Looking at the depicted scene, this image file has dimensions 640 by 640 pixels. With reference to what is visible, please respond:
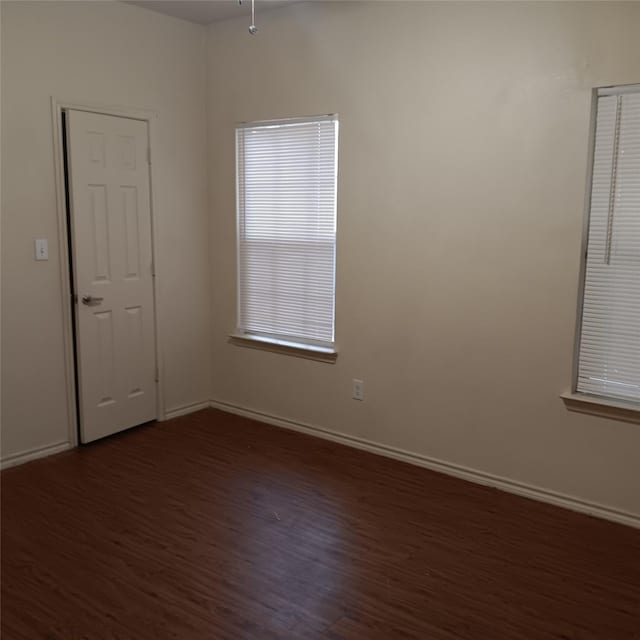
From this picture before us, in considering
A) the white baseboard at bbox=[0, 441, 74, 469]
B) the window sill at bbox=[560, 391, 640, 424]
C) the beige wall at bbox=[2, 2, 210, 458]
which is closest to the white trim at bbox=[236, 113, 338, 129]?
the beige wall at bbox=[2, 2, 210, 458]

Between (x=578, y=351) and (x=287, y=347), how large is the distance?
6.25ft

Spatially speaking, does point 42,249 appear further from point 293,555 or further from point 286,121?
point 293,555

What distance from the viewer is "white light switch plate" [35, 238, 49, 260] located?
12.0 ft

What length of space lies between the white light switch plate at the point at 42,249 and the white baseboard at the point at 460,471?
1751 mm

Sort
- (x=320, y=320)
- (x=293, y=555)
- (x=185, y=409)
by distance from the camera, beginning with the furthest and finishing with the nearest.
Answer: (x=185, y=409) → (x=320, y=320) → (x=293, y=555)

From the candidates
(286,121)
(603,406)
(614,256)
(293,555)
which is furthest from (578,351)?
(286,121)

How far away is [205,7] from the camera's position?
4.04 m

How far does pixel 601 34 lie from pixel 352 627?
280 cm

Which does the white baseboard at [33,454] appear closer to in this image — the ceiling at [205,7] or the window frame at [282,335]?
the window frame at [282,335]

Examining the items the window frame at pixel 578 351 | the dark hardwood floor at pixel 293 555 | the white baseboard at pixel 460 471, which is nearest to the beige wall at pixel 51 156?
the dark hardwood floor at pixel 293 555

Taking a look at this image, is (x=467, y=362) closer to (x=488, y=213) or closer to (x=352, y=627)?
(x=488, y=213)

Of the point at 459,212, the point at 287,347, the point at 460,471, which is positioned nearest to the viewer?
the point at 459,212

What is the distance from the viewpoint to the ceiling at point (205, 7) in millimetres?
3934

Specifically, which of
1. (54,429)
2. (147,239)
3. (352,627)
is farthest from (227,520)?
(147,239)
